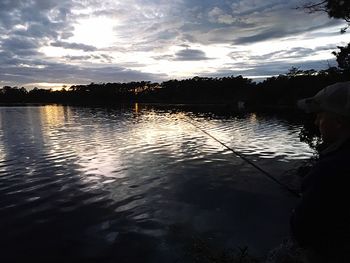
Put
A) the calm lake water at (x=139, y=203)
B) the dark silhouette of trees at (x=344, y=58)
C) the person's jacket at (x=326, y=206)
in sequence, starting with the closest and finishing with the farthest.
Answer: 1. the person's jacket at (x=326, y=206)
2. the calm lake water at (x=139, y=203)
3. the dark silhouette of trees at (x=344, y=58)

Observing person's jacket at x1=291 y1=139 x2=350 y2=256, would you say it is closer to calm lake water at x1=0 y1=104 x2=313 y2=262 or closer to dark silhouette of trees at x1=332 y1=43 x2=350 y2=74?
calm lake water at x1=0 y1=104 x2=313 y2=262

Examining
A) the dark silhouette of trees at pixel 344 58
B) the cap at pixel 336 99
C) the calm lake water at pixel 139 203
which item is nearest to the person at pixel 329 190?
the cap at pixel 336 99

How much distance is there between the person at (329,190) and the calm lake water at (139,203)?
23.1 ft

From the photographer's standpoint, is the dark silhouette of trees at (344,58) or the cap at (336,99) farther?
the dark silhouette of trees at (344,58)

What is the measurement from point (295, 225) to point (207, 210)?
10638 millimetres

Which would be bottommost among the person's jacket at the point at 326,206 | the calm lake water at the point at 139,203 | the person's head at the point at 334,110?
the calm lake water at the point at 139,203

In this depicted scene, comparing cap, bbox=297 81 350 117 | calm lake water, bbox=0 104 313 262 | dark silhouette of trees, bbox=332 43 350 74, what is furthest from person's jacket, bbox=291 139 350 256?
dark silhouette of trees, bbox=332 43 350 74

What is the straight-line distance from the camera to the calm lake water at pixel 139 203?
33.7ft

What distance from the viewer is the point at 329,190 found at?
2.67 metres

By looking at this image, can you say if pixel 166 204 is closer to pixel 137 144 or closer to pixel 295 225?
pixel 295 225

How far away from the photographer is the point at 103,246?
1022cm

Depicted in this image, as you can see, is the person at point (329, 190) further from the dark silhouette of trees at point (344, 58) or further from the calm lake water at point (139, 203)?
the dark silhouette of trees at point (344, 58)

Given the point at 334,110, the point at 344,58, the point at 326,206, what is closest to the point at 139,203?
the point at 326,206

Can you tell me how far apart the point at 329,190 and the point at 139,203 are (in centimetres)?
1185
